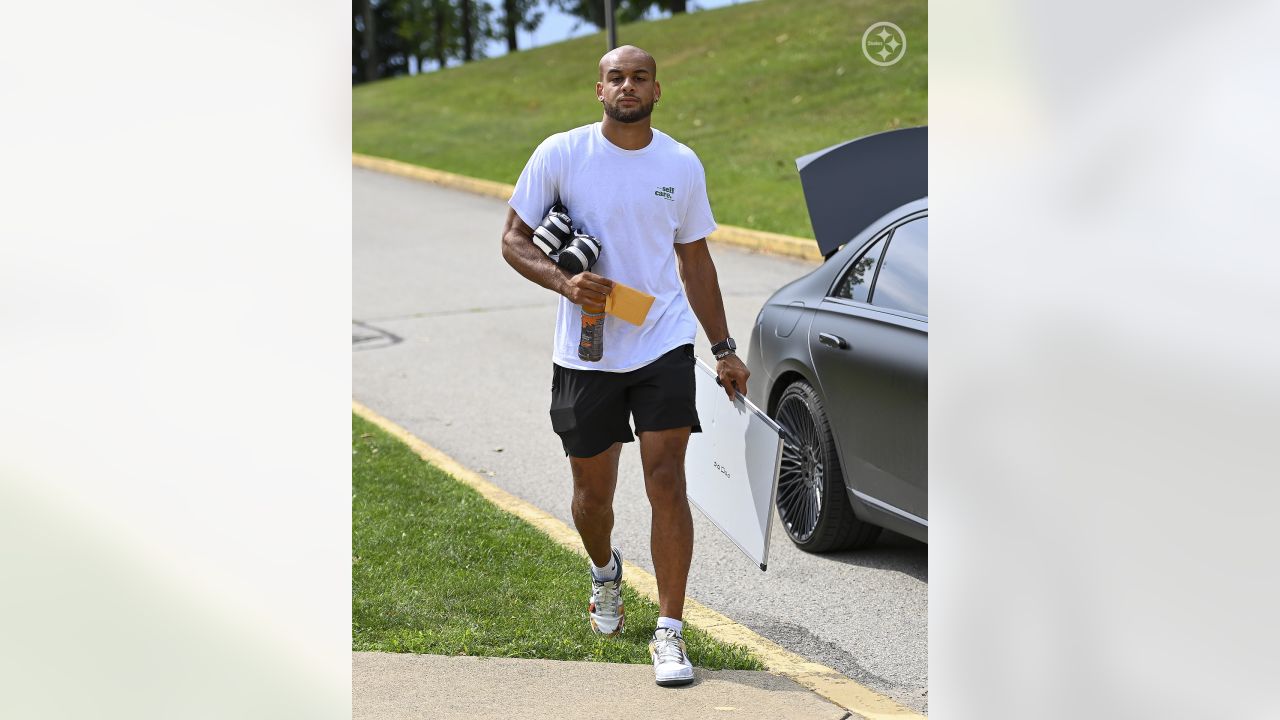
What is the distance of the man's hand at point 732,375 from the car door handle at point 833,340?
45.9 inches

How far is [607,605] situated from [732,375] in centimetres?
90

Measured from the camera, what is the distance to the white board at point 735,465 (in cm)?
492

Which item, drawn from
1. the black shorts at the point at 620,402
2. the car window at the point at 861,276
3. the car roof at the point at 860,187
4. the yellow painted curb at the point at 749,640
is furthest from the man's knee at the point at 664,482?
the car roof at the point at 860,187

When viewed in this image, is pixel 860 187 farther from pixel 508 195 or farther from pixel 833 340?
pixel 508 195

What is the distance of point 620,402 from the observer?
503 cm

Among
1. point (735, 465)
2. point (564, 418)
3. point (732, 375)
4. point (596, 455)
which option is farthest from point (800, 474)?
point (564, 418)

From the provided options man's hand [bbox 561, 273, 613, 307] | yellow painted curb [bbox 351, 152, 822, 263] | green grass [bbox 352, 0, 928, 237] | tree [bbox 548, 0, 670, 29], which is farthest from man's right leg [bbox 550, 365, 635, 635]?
tree [bbox 548, 0, 670, 29]

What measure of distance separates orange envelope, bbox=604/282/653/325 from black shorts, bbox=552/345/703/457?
0.59 feet
